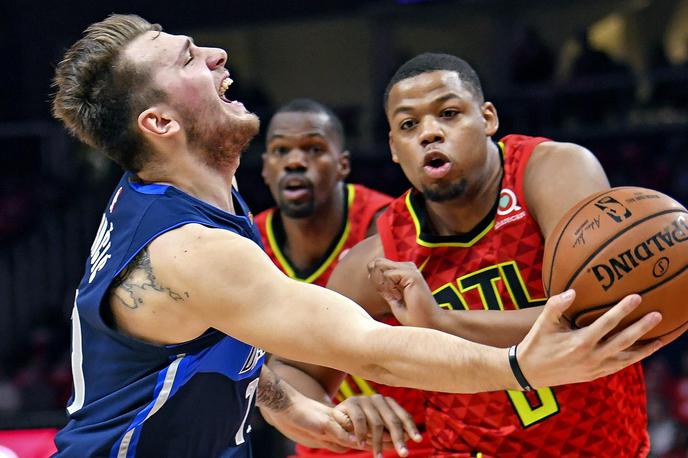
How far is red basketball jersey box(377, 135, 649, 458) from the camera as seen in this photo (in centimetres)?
316

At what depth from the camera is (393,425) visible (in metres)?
3.07

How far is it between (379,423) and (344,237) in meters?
1.64

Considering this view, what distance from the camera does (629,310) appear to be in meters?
2.11

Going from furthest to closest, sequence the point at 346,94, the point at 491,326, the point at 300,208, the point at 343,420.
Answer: the point at 346,94 → the point at 300,208 → the point at 343,420 → the point at 491,326

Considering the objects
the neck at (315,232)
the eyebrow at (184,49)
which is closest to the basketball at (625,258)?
the eyebrow at (184,49)

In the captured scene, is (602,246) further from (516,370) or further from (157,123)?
(157,123)

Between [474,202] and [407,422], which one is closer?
[407,422]

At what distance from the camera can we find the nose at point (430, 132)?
3.26 m

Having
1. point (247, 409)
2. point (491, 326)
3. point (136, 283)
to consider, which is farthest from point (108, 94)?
point (491, 326)

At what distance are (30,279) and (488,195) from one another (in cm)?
728

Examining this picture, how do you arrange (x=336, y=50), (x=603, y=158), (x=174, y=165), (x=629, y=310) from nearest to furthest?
(x=629, y=310)
(x=174, y=165)
(x=603, y=158)
(x=336, y=50)

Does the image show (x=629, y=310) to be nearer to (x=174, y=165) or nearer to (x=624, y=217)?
(x=624, y=217)

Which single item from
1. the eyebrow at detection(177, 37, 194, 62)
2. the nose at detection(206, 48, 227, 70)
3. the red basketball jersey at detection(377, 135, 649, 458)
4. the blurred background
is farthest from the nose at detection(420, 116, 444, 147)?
the blurred background

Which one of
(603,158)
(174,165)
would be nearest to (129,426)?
(174,165)
